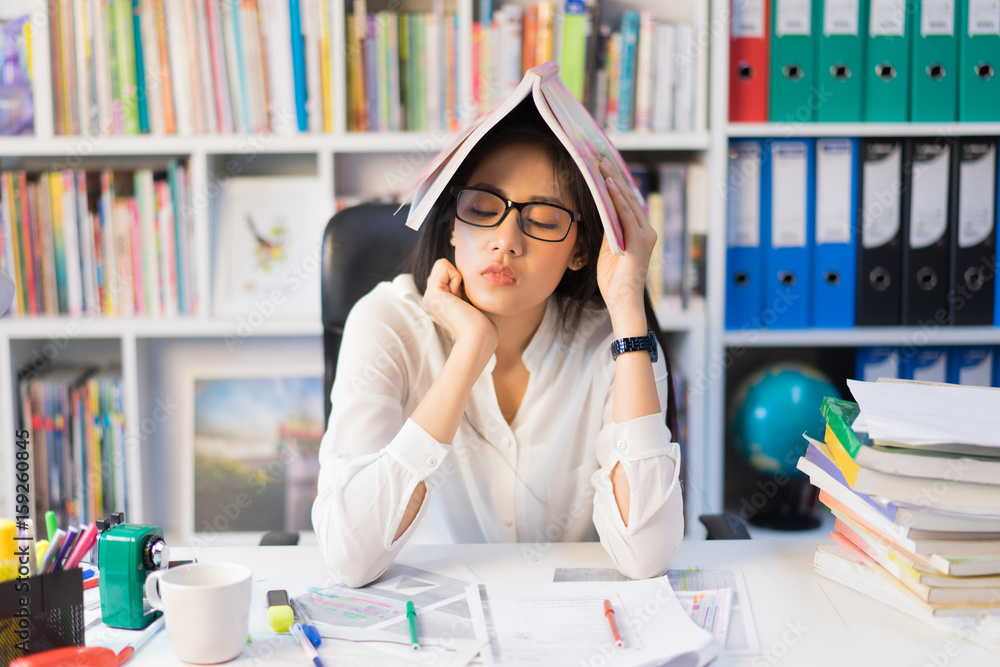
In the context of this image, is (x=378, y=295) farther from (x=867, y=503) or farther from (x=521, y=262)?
(x=867, y=503)

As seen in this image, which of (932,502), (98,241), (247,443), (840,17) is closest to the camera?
(932,502)

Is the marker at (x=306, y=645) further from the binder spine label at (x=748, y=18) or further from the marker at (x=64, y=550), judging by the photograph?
the binder spine label at (x=748, y=18)

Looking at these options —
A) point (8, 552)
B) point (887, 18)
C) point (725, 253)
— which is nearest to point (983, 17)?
point (887, 18)

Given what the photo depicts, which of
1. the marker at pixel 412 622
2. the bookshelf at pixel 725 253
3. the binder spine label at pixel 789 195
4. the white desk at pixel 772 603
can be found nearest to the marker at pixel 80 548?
the white desk at pixel 772 603

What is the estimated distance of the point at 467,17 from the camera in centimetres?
186

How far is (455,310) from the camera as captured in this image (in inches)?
45.1

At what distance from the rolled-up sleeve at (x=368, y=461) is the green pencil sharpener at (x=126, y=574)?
0.67 feet

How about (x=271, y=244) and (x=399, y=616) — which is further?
(x=271, y=244)

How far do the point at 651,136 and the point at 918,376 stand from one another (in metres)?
0.93

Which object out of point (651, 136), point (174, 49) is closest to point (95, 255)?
point (174, 49)

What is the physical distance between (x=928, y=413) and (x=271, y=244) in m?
1.64

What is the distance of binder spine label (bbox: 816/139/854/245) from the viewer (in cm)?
192

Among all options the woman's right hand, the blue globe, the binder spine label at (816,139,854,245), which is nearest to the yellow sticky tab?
the woman's right hand

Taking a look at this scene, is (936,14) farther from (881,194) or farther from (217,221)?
(217,221)
